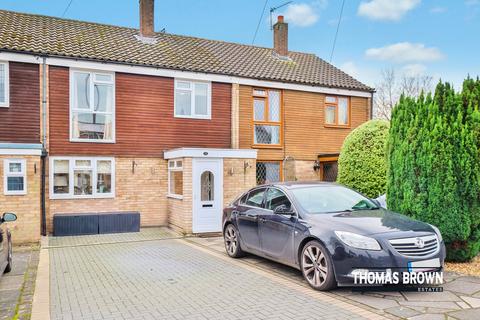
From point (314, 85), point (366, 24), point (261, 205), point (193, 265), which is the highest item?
point (366, 24)

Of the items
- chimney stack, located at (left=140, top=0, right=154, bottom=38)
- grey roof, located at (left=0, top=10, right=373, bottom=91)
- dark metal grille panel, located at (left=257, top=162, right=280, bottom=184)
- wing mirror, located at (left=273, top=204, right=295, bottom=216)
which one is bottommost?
wing mirror, located at (left=273, top=204, right=295, bottom=216)

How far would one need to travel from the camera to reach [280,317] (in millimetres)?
4844

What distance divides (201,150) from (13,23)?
8.13 m

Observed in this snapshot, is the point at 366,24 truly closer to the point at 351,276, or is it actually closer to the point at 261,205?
the point at 261,205

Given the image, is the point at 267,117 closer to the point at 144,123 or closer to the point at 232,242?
the point at 144,123

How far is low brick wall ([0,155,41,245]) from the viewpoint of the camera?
399 inches

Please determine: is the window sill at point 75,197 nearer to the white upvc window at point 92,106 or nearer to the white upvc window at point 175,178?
the white upvc window at point 92,106

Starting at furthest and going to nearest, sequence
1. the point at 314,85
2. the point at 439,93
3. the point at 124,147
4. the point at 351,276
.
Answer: the point at 314,85
the point at 124,147
the point at 439,93
the point at 351,276

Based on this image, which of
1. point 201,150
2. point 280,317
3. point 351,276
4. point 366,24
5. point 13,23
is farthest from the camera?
point 366,24

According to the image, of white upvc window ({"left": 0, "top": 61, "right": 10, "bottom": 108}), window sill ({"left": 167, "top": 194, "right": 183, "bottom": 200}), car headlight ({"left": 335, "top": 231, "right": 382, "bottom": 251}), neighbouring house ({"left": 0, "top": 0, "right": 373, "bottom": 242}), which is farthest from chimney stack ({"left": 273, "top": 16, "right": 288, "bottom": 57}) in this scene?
car headlight ({"left": 335, "top": 231, "right": 382, "bottom": 251})

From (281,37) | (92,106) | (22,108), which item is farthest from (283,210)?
(281,37)

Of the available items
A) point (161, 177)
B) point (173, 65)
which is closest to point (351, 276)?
point (161, 177)

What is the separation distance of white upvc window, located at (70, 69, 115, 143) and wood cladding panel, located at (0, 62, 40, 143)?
963 millimetres

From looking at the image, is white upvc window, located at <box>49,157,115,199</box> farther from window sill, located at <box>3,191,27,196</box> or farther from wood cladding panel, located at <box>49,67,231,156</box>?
window sill, located at <box>3,191,27,196</box>
